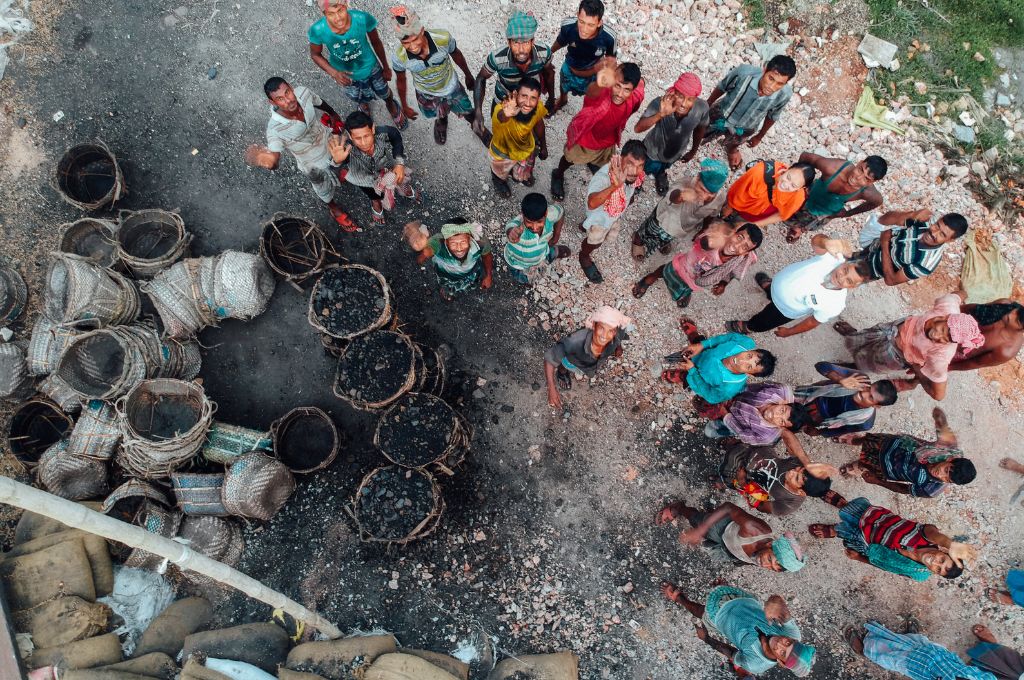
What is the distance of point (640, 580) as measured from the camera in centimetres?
517

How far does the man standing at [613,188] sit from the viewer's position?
4.49 metres

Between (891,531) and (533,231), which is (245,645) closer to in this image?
(533,231)

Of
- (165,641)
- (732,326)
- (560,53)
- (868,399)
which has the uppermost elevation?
(560,53)

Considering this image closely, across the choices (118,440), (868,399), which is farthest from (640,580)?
(118,440)

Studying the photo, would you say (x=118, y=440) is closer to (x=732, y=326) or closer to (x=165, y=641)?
(x=165, y=641)

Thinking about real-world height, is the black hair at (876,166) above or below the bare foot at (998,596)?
above

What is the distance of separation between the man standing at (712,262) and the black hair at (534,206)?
1.41m

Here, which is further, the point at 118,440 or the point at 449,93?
the point at 449,93

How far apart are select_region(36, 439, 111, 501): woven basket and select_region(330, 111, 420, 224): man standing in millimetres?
3517

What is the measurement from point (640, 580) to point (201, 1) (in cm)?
805

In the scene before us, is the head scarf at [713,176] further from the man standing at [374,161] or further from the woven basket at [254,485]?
the woven basket at [254,485]

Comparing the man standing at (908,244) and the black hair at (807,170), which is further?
the black hair at (807,170)

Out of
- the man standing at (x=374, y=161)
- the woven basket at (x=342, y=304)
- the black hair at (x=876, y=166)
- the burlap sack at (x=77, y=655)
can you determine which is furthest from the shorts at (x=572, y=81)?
the burlap sack at (x=77, y=655)

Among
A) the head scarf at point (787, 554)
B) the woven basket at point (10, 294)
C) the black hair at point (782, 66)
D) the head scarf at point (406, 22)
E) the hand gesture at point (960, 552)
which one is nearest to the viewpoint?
the hand gesture at point (960, 552)
